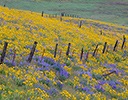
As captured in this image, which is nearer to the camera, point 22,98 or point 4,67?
point 22,98

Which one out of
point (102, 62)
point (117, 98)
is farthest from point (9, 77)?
point (102, 62)

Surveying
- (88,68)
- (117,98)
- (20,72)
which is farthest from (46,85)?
(88,68)

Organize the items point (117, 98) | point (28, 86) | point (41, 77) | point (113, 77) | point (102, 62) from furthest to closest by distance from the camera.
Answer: point (102, 62) → point (113, 77) → point (117, 98) → point (41, 77) → point (28, 86)

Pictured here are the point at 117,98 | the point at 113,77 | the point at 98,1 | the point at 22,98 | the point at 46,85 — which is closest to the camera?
the point at 22,98

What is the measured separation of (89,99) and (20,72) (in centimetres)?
442

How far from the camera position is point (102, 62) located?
16.6 m

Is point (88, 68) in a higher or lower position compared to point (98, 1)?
lower

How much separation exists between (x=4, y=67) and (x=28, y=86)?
2140mm

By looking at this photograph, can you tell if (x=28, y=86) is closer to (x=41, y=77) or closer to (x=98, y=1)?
(x=41, y=77)

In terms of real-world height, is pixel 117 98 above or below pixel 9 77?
below

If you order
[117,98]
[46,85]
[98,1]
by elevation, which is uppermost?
[98,1]

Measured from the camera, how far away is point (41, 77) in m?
8.99

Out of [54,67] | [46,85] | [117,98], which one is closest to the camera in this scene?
[46,85]

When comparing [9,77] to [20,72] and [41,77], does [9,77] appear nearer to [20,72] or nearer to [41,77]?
[20,72]
